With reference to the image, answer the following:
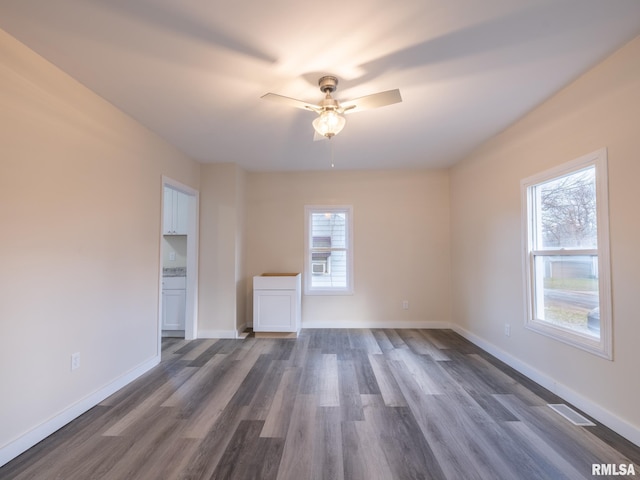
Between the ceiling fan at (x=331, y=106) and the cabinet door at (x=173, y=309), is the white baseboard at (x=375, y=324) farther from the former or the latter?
the ceiling fan at (x=331, y=106)

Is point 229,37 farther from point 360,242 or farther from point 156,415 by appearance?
point 360,242

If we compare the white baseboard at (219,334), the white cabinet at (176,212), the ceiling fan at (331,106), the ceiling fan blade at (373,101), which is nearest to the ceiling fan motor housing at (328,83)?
the ceiling fan at (331,106)

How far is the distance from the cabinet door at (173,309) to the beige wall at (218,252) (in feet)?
1.16

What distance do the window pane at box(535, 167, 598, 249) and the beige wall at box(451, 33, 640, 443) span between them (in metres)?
0.19

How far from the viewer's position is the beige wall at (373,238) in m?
4.69

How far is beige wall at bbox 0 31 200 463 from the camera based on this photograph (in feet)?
5.76

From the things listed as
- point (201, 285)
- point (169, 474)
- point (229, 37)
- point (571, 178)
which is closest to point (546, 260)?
point (571, 178)

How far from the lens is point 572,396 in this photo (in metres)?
2.31

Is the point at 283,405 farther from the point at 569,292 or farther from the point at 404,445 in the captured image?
the point at 569,292

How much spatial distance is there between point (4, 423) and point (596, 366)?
12.9ft

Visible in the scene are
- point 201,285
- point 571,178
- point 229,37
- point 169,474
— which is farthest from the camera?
point 201,285

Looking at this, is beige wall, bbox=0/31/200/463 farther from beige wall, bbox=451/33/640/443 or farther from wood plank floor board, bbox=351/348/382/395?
beige wall, bbox=451/33/640/443

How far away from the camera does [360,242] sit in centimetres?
475

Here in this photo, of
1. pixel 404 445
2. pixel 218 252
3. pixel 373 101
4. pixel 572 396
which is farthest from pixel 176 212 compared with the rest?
pixel 572 396
